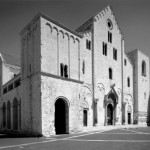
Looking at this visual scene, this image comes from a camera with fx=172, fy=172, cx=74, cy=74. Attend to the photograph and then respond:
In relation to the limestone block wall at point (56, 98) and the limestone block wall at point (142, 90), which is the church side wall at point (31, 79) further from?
the limestone block wall at point (142, 90)

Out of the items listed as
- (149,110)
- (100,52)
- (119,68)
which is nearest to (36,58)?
(100,52)

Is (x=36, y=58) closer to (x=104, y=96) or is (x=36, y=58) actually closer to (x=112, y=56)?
(x=104, y=96)

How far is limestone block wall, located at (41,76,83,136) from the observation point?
15323 millimetres

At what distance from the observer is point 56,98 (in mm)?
16438

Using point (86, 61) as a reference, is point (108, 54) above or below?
above

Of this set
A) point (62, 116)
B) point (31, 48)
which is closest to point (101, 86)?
point (62, 116)

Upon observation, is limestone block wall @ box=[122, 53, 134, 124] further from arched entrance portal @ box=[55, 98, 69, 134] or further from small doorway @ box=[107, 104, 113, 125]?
arched entrance portal @ box=[55, 98, 69, 134]

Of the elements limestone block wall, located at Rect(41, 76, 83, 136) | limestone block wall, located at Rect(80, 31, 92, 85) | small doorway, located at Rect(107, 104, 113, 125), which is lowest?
small doorway, located at Rect(107, 104, 113, 125)

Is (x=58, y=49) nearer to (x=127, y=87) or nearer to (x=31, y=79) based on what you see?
(x=31, y=79)

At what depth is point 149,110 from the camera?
111 feet

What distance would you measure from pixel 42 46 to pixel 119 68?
15910 mm

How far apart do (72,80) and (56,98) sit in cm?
287

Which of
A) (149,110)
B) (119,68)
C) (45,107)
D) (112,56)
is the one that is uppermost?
(112,56)

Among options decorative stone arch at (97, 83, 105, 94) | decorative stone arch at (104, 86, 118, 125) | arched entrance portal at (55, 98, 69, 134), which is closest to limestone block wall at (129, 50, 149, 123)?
decorative stone arch at (104, 86, 118, 125)
